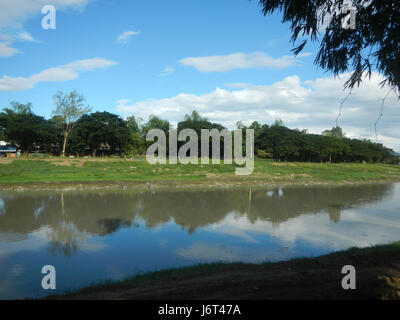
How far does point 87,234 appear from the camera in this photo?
439 inches

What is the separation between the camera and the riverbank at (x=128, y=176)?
2380cm

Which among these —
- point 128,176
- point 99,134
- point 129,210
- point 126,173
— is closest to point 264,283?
point 129,210

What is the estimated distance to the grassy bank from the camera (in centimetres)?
439

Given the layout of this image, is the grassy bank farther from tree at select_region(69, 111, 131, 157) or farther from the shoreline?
tree at select_region(69, 111, 131, 157)

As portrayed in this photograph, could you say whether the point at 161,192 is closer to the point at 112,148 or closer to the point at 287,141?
the point at 112,148

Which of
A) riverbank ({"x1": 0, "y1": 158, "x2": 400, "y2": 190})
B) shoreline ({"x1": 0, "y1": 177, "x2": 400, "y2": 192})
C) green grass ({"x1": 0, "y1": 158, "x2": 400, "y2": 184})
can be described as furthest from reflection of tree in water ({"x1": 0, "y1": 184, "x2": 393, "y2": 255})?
green grass ({"x1": 0, "y1": 158, "x2": 400, "y2": 184})

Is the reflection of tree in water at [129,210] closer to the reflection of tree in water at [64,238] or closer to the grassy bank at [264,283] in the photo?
the reflection of tree in water at [64,238]

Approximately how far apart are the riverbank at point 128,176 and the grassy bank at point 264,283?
1928 centimetres

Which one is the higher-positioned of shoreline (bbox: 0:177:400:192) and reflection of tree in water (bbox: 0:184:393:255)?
shoreline (bbox: 0:177:400:192)

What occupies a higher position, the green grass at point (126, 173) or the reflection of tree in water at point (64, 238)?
the green grass at point (126, 173)

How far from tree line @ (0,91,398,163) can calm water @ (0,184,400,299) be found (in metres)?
27.6

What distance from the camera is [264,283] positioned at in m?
5.02

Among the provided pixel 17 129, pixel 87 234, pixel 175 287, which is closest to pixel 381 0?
pixel 175 287

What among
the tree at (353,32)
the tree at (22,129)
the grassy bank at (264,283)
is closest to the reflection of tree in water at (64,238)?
the grassy bank at (264,283)
